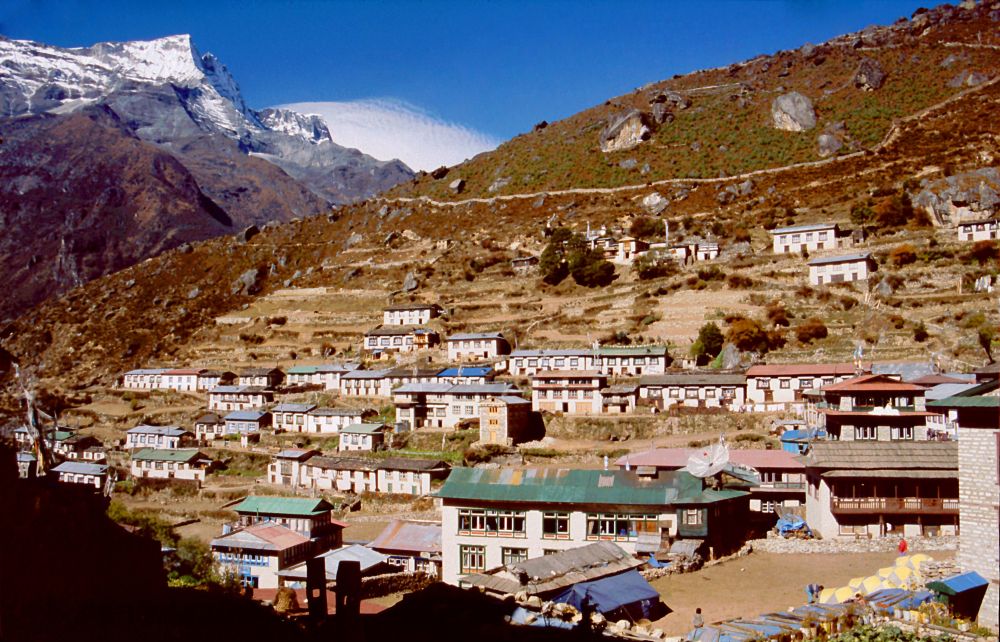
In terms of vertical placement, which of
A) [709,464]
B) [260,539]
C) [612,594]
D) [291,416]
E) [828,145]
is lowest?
[260,539]

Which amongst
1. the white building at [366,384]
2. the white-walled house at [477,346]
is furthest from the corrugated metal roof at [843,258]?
the white building at [366,384]

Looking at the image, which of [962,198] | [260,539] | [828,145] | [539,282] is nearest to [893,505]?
[260,539]

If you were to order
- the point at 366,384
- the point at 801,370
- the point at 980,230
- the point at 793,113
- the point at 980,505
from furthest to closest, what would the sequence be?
the point at 793,113, the point at 366,384, the point at 980,230, the point at 801,370, the point at 980,505

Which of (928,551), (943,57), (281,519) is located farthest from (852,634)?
(943,57)

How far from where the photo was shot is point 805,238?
225 ft

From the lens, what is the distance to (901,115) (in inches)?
4122

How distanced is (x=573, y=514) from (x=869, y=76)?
111881 millimetres

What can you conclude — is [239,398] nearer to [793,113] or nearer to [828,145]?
[828,145]

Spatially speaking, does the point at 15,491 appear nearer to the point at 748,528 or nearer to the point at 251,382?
the point at 748,528

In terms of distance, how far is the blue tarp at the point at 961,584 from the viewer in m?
16.5

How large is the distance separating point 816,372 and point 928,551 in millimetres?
20026

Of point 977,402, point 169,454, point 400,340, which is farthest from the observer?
point 400,340

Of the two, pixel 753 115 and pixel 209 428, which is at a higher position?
pixel 753 115

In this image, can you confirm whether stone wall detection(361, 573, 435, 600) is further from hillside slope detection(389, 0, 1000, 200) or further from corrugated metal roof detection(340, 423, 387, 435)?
hillside slope detection(389, 0, 1000, 200)
